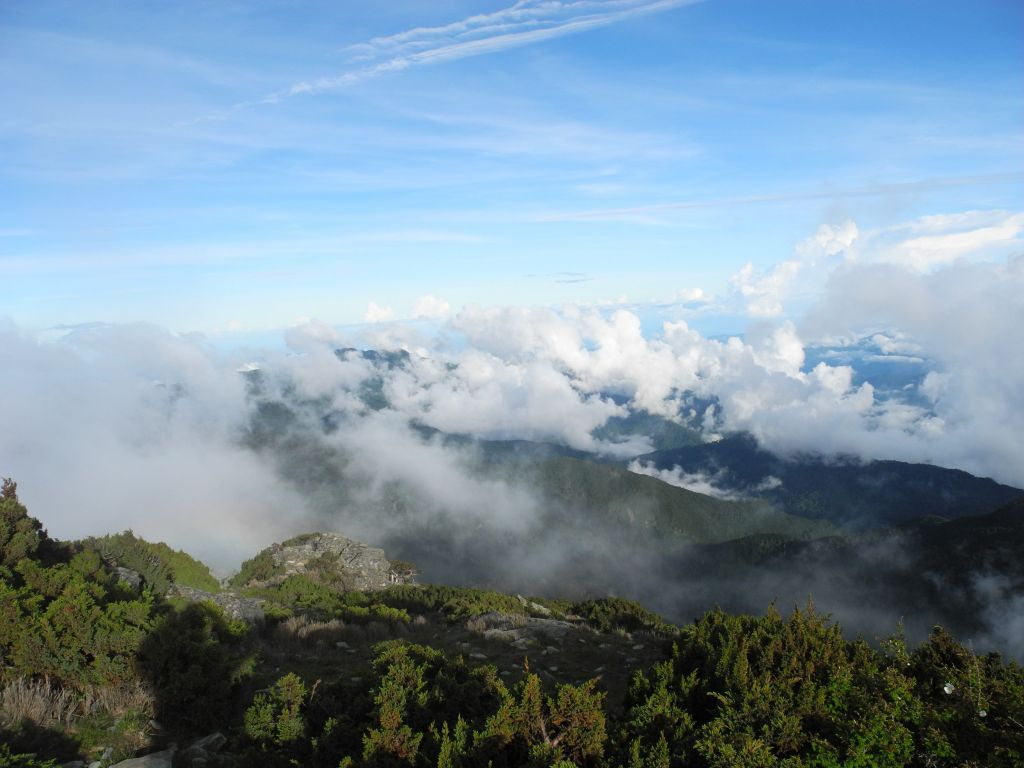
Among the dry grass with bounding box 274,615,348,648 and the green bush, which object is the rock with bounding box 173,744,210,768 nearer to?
the green bush

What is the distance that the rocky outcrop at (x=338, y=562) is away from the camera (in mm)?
59656

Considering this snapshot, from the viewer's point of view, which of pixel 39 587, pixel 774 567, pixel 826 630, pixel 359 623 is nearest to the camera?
pixel 826 630

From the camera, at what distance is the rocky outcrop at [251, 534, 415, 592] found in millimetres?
59656

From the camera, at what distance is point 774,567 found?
173 m

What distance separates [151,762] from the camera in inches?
373

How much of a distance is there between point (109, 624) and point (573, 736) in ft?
35.5

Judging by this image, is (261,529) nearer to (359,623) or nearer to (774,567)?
(774,567)

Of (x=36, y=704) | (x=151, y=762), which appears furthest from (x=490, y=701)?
(x=36, y=704)

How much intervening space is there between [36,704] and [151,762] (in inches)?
120

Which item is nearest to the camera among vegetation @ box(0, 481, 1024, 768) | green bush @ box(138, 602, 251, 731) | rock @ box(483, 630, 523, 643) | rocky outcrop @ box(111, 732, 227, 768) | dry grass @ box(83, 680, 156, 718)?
vegetation @ box(0, 481, 1024, 768)

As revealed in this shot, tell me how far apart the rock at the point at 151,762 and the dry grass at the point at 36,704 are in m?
2.16

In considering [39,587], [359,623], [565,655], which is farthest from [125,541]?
[565,655]

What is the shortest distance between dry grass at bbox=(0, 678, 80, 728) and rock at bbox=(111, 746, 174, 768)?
2.16 meters

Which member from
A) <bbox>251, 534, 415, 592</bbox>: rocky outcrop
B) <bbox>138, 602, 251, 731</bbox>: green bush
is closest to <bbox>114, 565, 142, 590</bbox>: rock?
<bbox>138, 602, 251, 731</bbox>: green bush
